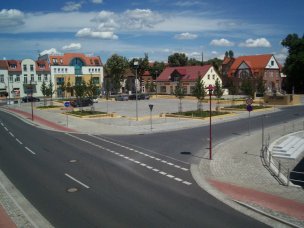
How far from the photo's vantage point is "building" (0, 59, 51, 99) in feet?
307

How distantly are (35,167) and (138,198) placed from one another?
9.01 meters

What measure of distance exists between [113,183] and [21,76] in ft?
285

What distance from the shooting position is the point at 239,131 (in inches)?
1318

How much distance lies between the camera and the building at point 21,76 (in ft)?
307

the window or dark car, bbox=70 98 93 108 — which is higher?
the window

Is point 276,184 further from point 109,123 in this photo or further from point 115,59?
point 115,59

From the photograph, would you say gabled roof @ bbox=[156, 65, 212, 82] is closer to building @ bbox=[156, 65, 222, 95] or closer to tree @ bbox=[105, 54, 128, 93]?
building @ bbox=[156, 65, 222, 95]

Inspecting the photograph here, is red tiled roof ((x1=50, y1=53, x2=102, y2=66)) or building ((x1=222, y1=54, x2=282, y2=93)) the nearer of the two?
building ((x1=222, y1=54, x2=282, y2=93))

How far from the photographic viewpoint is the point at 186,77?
90.6 m

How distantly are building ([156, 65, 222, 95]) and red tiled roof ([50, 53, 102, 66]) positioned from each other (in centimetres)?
2108

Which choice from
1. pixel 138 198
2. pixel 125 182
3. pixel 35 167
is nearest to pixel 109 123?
pixel 35 167

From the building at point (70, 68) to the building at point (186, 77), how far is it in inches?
755

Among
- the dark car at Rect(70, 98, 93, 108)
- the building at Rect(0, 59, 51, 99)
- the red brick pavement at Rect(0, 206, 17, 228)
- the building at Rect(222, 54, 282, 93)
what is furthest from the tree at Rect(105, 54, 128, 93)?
the red brick pavement at Rect(0, 206, 17, 228)

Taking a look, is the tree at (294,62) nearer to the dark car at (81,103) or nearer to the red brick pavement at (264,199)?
the dark car at (81,103)
